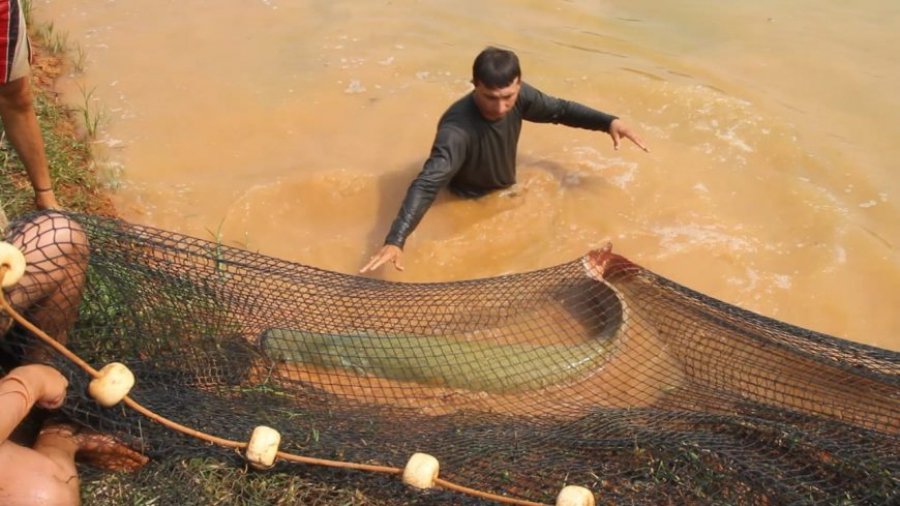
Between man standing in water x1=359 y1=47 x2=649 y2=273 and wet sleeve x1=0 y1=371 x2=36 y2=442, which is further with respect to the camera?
man standing in water x1=359 y1=47 x2=649 y2=273

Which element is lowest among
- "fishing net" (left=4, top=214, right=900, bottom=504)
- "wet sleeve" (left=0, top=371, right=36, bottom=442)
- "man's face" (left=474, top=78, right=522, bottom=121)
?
"fishing net" (left=4, top=214, right=900, bottom=504)

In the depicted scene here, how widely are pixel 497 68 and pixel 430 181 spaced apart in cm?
67

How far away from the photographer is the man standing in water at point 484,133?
4074mm

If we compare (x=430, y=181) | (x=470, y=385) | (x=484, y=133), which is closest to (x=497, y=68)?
(x=484, y=133)

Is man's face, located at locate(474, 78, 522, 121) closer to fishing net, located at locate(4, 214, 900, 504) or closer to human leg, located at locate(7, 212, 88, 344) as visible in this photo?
fishing net, located at locate(4, 214, 900, 504)

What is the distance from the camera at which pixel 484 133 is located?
14.6 feet

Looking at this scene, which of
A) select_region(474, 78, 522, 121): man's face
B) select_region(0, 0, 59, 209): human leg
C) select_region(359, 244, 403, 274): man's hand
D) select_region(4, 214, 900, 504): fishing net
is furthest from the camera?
select_region(474, 78, 522, 121): man's face

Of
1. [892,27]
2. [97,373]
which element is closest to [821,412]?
[97,373]

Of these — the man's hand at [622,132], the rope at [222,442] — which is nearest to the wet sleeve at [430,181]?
the man's hand at [622,132]

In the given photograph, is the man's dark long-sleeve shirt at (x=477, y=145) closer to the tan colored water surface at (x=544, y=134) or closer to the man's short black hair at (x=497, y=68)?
the tan colored water surface at (x=544, y=134)

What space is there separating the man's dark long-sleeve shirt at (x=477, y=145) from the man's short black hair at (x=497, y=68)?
1.10 feet

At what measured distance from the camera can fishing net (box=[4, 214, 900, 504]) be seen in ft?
8.82

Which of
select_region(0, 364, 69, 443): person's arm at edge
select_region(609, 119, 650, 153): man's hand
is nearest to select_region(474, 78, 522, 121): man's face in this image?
select_region(609, 119, 650, 153): man's hand

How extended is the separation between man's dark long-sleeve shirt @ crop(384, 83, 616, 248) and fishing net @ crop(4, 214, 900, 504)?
784 mm
